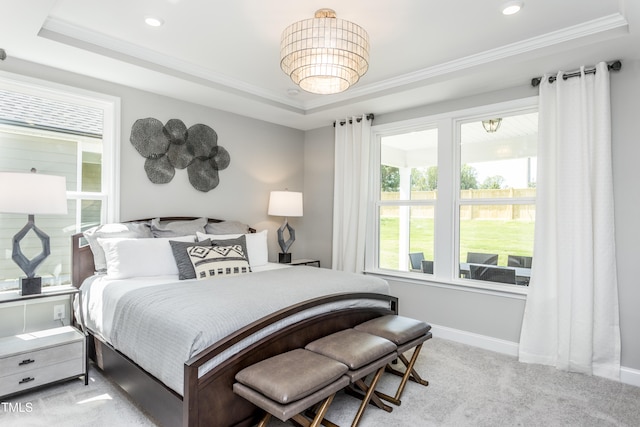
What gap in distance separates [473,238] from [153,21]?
3.36 meters

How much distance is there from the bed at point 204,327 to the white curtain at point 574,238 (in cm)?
141

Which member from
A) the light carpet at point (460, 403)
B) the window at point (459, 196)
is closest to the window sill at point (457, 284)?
the window at point (459, 196)

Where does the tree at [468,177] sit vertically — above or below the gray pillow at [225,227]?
above

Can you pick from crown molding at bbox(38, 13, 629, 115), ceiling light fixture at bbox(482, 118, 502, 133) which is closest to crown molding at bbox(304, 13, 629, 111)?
crown molding at bbox(38, 13, 629, 115)

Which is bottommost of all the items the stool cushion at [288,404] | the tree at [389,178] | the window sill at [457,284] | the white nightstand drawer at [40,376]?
the white nightstand drawer at [40,376]

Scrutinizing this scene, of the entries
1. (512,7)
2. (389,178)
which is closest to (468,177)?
(389,178)

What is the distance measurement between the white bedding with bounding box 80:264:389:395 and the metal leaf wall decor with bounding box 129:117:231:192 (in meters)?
1.28

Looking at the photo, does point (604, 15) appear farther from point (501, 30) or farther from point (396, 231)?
point (396, 231)

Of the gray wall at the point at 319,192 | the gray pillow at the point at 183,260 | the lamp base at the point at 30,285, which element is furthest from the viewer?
the gray wall at the point at 319,192

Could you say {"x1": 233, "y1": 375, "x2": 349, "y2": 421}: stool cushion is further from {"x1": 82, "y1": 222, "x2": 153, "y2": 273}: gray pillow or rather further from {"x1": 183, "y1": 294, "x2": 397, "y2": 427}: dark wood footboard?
{"x1": 82, "y1": 222, "x2": 153, "y2": 273}: gray pillow

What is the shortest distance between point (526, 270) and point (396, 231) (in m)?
1.42

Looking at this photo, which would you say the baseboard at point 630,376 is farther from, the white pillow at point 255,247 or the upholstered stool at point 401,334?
the white pillow at point 255,247

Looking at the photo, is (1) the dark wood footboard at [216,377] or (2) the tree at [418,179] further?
(2) the tree at [418,179]

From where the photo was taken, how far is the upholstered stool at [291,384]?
167 cm
